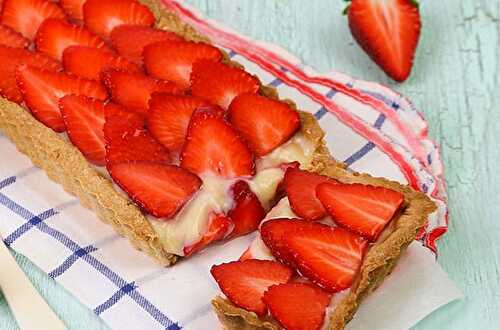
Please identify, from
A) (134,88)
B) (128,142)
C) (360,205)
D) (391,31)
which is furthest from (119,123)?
(391,31)

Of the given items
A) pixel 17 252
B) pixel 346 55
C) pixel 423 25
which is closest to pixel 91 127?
pixel 17 252

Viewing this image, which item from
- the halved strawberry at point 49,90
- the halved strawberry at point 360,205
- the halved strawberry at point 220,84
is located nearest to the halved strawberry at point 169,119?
the halved strawberry at point 220,84

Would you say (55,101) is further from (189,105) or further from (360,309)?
(360,309)

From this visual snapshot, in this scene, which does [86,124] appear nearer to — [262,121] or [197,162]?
[197,162]

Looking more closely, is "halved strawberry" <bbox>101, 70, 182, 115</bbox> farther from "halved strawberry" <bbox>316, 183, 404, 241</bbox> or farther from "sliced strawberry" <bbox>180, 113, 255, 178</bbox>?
"halved strawberry" <bbox>316, 183, 404, 241</bbox>

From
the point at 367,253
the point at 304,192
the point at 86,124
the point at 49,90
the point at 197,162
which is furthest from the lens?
the point at 49,90
